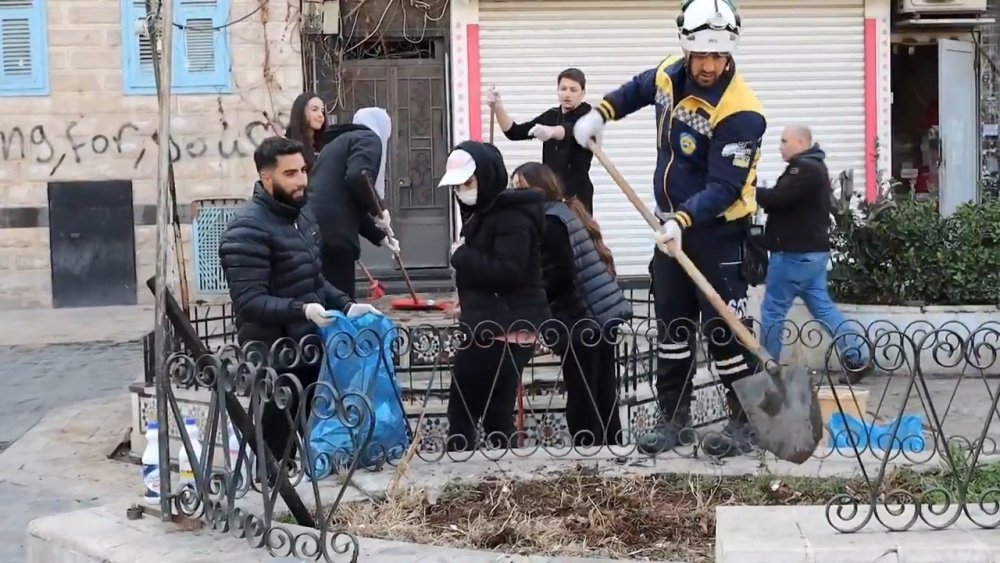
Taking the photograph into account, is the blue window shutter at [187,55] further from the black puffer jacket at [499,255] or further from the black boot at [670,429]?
the black boot at [670,429]

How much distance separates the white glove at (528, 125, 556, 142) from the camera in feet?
24.2

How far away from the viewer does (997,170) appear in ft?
49.1

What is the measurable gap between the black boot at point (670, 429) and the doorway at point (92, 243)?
8862mm

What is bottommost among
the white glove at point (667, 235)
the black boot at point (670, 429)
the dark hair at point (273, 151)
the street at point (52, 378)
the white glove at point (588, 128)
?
the street at point (52, 378)

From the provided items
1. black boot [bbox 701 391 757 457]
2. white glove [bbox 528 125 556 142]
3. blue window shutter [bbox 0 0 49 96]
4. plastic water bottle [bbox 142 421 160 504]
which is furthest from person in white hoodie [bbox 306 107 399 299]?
blue window shutter [bbox 0 0 49 96]

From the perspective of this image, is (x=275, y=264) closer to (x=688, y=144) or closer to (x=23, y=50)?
(x=688, y=144)

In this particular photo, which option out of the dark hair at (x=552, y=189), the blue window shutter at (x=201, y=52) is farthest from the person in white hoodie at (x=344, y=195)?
the blue window shutter at (x=201, y=52)

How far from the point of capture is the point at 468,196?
5.79 meters

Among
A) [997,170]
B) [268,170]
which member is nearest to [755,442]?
[268,170]

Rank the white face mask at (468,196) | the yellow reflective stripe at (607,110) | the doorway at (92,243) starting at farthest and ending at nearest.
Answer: the doorway at (92,243) < the yellow reflective stripe at (607,110) < the white face mask at (468,196)

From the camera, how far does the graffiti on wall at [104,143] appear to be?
13250 millimetres

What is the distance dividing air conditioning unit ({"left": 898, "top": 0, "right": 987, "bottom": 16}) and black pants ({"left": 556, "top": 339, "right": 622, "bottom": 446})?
861cm

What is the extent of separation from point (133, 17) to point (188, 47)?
0.62 metres

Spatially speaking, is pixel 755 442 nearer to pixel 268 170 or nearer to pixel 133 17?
pixel 268 170
